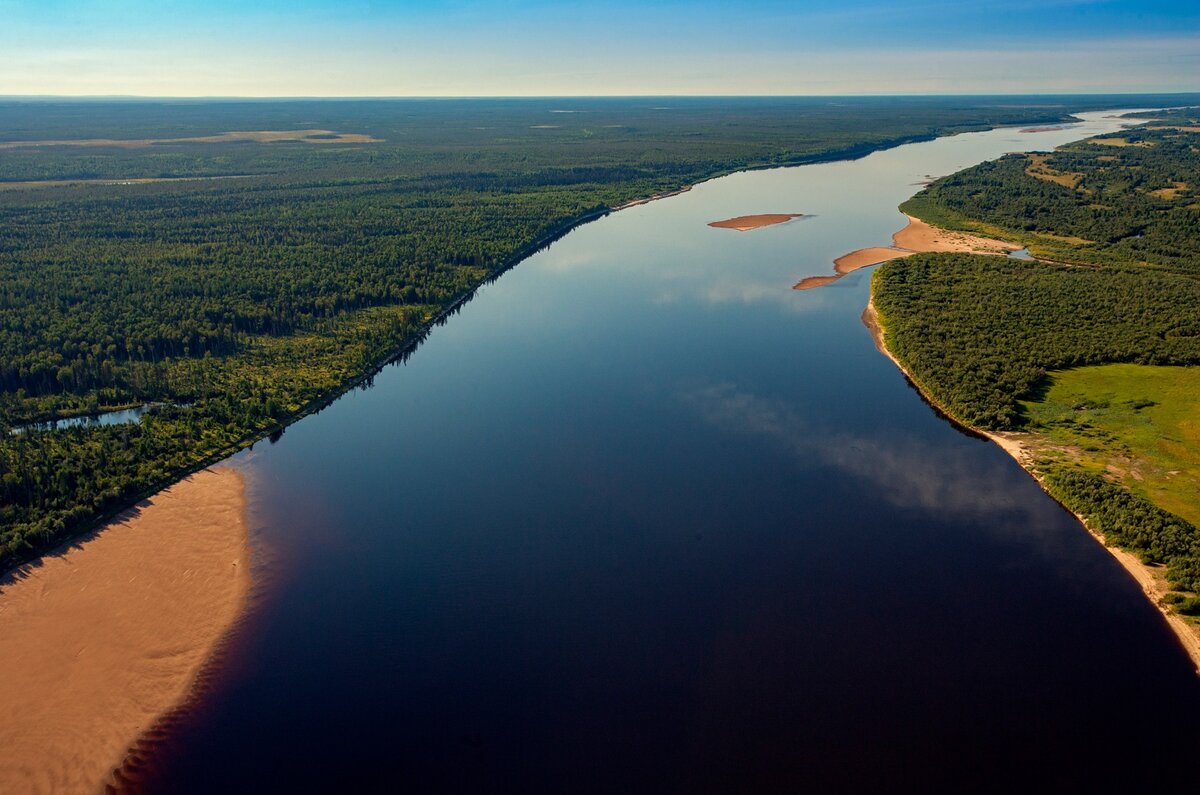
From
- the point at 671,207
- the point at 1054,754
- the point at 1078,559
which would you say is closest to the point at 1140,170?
the point at 671,207

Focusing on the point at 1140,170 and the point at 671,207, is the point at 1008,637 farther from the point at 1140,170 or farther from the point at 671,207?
the point at 1140,170

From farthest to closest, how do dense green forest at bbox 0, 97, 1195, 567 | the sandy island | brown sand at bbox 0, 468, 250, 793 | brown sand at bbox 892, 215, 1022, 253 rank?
brown sand at bbox 892, 215, 1022, 253 → the sandy island → dense green forest at bbox 0, 97, 1195, 567 → brown sand at bbox 0, 468, 250, 793

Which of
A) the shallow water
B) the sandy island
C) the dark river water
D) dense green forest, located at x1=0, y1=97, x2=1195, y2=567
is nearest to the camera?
the dark river water

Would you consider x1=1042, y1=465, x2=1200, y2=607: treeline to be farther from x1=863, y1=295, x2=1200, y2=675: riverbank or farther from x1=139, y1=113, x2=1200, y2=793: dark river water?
x1=139, y1=113, x2=1200, y2=793: dark river water

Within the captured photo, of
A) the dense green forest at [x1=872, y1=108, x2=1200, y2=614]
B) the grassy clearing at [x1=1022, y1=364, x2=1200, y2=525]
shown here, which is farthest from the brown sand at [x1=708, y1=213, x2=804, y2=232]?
the grassy clearing at [x1=1022, y1=364, x2=1200, y2=525]

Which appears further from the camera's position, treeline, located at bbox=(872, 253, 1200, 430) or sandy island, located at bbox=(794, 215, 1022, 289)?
sandy island, located at bbox=(794, 215, 1022, 289)

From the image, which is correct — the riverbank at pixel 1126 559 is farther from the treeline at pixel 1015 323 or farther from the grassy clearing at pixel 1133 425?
the grassy clearing at pixel 1133 425

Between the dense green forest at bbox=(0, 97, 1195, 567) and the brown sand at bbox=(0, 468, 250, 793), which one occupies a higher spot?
the dense green forest at bbox=(0, 97, 1195, 567)

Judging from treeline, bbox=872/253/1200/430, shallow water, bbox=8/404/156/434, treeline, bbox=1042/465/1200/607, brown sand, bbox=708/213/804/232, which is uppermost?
brown sand, bbox=708/213/804/232
